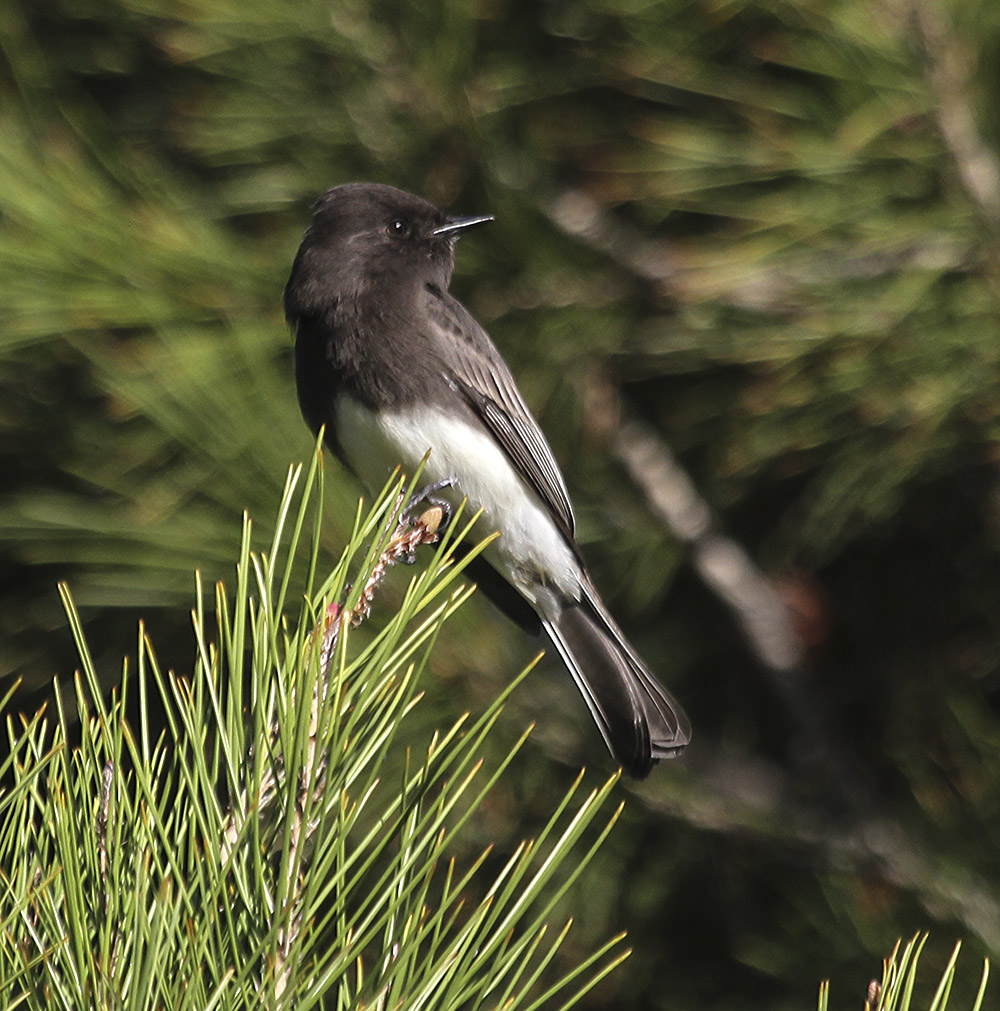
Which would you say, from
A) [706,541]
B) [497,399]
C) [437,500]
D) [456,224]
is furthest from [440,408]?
[706,541]

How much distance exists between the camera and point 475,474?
2924 mm

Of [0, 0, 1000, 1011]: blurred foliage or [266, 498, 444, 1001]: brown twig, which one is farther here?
[0, 0, 1000, 1011]: blurred foliage

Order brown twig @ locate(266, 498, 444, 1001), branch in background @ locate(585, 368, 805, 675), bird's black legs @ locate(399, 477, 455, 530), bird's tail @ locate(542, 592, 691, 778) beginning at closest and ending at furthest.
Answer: brown twig @ locate(266, 498, 444, 1001) → bird's tail @ locate(542, 592, 691, 778) → bird's black legs @ locate(399, 477, 455, 530) → branch in background @ locate(585, 368, 805, 675)

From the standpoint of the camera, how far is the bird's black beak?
2.76 m

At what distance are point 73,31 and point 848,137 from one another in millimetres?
1824

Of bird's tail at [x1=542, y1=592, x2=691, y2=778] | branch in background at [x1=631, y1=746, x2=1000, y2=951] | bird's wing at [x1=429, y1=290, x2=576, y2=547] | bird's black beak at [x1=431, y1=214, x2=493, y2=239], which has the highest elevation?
bird's black beak at [x1=431, y1=214, x2=493, y2=239]

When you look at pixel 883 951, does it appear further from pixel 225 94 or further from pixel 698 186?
pixel 225 94

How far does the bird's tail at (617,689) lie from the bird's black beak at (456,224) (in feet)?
2.68

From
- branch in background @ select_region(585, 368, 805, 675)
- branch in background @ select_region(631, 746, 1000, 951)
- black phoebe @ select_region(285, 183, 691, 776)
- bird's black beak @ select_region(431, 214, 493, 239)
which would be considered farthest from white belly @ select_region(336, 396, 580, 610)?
branch in background @ select_region(631, 746, 1000, 951)

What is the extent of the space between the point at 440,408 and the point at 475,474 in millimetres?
172

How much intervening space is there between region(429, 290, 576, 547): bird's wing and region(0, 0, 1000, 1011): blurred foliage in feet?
0.31

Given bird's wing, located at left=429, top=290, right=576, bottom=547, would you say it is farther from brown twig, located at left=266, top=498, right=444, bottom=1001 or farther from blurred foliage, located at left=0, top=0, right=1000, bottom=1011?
brown twig, located at left=266, top=498, right=444, bottom=1001

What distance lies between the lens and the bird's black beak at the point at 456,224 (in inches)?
109

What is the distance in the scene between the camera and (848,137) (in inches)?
93.0
